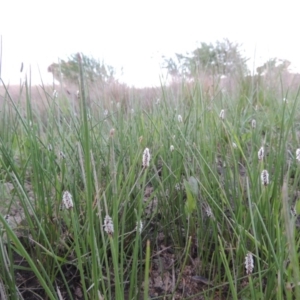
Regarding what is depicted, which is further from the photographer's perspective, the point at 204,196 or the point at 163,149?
the point at 163,149

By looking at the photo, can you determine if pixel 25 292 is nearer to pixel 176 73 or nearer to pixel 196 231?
pixel 196 231

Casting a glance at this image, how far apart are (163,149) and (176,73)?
2.07 m

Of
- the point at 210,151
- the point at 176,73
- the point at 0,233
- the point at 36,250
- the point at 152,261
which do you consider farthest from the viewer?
the point at 176,73

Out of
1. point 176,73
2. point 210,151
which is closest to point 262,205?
point 210,151

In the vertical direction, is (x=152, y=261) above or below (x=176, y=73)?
below

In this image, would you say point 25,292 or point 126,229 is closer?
point 25,292

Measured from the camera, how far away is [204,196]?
3.23 feet

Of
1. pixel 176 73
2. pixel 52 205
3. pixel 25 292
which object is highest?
pixel 176 73

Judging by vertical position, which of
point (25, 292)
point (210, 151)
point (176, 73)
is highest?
point (176, 73)

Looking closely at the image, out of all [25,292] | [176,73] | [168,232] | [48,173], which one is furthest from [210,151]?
[176,73]

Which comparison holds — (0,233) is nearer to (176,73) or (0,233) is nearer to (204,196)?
(204,196)

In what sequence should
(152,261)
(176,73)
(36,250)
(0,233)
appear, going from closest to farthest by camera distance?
(0,233), (36,250), (152,261), (176,73)

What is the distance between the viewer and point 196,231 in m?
0.97

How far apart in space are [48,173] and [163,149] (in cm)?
36
